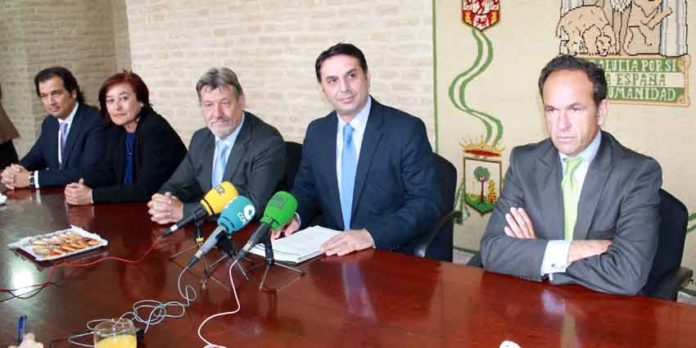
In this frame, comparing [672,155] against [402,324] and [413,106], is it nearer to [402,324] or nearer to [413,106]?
[413,106]

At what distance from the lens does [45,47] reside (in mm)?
8281

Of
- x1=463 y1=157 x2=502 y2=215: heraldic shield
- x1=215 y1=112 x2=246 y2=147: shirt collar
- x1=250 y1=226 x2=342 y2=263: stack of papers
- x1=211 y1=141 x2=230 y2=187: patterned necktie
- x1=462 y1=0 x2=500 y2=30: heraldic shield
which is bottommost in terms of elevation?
A: x1=463 y1=157 x2=502 y2=215: heraldic shield

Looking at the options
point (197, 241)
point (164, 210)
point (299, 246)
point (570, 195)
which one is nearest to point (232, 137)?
point (164, 210)

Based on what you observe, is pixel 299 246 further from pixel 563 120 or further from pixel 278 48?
pixel 278 48

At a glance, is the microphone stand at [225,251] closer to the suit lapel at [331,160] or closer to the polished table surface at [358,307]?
the polished table surface at [358,307]

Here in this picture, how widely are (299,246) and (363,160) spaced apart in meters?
0.64

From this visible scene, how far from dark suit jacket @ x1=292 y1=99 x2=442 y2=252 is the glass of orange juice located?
4.45 ft

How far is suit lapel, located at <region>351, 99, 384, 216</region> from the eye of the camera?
10.1 ft

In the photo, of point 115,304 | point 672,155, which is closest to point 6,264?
point 115,304

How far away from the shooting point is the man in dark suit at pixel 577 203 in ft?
7.04

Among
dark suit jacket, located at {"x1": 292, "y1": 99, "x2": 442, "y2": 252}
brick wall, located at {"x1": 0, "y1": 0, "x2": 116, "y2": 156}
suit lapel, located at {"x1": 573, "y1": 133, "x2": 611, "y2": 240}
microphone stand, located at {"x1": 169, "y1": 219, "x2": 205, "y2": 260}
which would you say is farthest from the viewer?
brick wall, located at {"x1": 0, "y1": 0, "x2": 116, "y2": 156}

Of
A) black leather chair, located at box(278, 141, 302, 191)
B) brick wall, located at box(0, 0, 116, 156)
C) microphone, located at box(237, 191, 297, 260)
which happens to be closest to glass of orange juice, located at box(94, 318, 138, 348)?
microphone, located at box(237, 191, 297, 260)

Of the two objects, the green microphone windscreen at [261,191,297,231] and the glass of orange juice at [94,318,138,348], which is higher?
the green microphone windscreen at [261,191,297,231]

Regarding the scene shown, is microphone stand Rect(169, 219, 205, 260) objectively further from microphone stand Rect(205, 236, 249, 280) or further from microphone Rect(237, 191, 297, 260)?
microphone Rect(237, 191, 297, 260)
